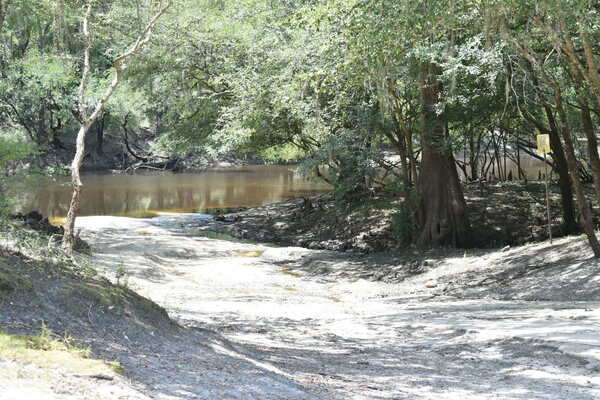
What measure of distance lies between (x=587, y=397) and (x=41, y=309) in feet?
14.9

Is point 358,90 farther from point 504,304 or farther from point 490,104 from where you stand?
point 504,304

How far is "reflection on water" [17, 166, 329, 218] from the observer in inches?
1295

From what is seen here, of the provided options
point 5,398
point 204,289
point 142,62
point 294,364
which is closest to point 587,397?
point 294,364

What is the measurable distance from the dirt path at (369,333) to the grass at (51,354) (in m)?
0.34

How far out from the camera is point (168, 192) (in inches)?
1538

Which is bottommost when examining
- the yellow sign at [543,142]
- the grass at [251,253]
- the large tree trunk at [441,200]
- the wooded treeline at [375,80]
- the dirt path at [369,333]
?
the dirt path at [369,333]

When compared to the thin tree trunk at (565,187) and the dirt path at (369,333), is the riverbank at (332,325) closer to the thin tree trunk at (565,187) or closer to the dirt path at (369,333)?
the dirt path at (369,333)

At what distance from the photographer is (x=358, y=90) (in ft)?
57.0

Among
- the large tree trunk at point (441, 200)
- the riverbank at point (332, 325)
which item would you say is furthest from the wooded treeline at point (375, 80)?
the riverbank at point (332, 325)

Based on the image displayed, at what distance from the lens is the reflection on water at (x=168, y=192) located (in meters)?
32.9

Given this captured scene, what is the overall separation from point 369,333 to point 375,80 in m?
5.19

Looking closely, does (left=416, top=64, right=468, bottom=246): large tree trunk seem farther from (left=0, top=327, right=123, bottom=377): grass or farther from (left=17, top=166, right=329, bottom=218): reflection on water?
(left=0, top=327, right=123, bottom=377): grass

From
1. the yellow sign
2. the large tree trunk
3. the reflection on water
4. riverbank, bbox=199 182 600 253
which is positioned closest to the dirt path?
the large tree trunk

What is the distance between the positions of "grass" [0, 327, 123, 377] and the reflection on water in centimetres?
2369
